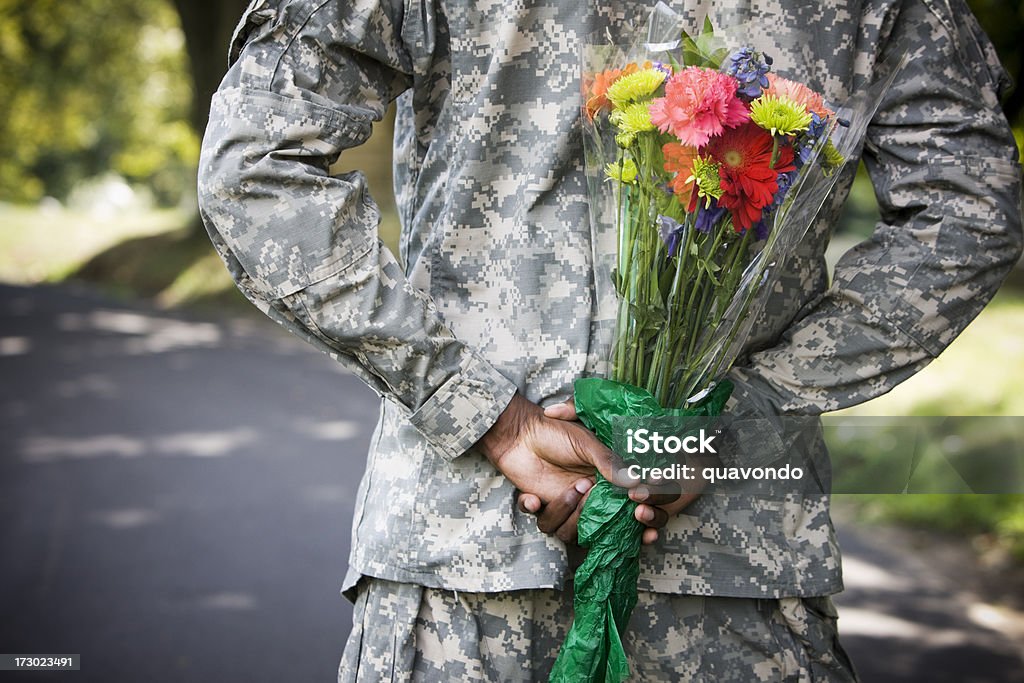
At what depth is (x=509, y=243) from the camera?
181cm

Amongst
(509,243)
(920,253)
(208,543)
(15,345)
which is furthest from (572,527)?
(15,345)

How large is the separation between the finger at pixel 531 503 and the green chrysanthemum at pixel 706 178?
1.81 feet

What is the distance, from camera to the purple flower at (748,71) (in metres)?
1.53

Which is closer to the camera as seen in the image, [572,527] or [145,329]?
[572,527]

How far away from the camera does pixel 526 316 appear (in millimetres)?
1810

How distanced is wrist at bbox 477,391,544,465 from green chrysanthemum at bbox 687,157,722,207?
46 centimetres

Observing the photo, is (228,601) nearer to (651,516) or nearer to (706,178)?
(651,516)

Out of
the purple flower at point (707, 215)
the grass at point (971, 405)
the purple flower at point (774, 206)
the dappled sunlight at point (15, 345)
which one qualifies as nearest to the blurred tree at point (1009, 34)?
the grass at point (971, 405)

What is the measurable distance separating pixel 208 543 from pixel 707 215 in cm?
450

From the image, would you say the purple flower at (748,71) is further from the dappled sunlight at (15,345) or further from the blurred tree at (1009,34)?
the dappled sunlight at (15,345)

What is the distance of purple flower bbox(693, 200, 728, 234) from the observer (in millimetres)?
1535

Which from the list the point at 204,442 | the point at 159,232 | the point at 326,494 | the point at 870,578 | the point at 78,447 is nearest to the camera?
the point at 870,578

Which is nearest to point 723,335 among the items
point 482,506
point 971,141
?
point 482,506

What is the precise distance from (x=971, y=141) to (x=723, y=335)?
669mm
